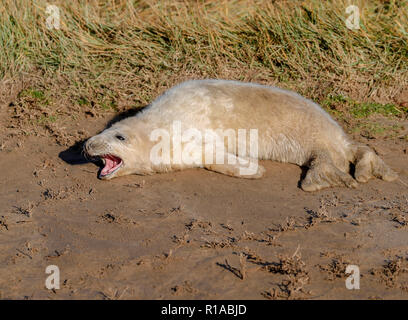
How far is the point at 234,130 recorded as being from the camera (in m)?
5.43

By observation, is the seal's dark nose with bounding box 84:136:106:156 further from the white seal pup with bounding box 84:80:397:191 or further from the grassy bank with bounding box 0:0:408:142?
the grassy bank with bounding box 0:0:408:142

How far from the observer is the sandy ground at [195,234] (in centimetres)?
338

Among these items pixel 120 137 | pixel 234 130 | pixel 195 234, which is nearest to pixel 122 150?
pixel 120 137

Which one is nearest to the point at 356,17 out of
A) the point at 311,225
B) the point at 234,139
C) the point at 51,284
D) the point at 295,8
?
the point at 295,8

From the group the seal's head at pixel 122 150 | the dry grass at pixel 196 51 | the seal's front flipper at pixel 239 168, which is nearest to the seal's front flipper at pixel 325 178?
the seal's front flipper at pixel 239 168

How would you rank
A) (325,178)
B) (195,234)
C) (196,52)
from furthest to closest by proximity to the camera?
1. (196,52)
2. (325,178)
3. (195,234)

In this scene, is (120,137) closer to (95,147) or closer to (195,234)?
(95,147)

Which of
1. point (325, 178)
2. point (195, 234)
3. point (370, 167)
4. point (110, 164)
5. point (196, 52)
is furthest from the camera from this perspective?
point (196, 52)

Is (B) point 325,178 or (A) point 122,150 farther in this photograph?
(A) point 122,150

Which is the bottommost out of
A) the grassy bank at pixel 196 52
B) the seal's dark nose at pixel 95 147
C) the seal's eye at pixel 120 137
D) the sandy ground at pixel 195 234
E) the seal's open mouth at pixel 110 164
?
the sandy ground at pixel 195 234

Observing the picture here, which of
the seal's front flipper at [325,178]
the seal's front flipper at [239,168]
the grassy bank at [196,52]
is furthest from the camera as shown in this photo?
the grassy bank at [196,52]

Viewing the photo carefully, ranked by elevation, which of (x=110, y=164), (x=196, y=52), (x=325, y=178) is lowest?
(x=325, y=178)

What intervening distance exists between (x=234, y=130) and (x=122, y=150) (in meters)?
1.14

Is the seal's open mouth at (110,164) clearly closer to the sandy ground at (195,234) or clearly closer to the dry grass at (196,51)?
the sandy ground at (195,234)
